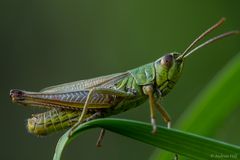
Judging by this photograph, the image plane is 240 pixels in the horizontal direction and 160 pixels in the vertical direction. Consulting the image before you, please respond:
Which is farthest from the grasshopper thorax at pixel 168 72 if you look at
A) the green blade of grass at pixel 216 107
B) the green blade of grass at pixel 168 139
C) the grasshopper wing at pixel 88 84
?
the green blade of grass at pixel 168 139

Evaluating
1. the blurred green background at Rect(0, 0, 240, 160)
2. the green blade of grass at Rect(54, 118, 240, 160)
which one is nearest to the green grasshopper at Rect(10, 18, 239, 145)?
the green blade of grass at Rect(54, 118, 240, 160)

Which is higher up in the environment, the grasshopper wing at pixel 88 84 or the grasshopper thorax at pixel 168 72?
the grasshopper wing at pixel 88 84

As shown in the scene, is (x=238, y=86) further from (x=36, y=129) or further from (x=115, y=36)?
(x=115, y=36)

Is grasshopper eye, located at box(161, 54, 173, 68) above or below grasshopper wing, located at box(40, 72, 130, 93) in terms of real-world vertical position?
below

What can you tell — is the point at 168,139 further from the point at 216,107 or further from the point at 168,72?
the point at 168,72

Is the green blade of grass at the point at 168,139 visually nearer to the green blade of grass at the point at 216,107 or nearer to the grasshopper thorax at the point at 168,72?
the green blade of grass at the point at 216,107

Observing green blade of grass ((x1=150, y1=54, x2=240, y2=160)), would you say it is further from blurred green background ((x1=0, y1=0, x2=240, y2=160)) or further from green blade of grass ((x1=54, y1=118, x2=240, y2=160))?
blurred green background ((x1=0, y1=0, x2=240, y2=160))
